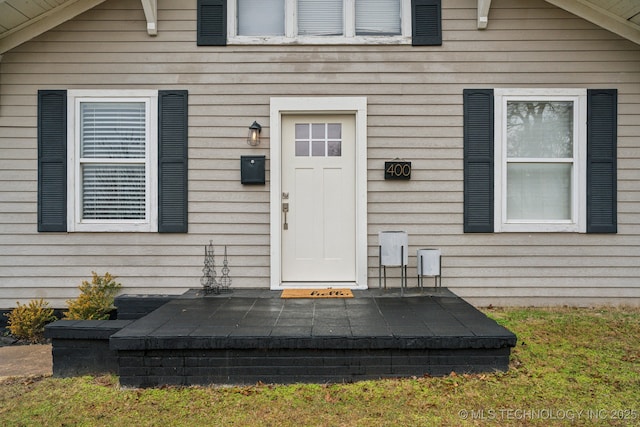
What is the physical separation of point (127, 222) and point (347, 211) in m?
2.36

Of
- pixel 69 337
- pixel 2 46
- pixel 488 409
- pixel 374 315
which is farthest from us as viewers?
pixel 2 46

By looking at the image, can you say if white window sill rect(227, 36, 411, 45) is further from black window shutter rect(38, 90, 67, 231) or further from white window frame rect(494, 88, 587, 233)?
black window shutter rect(38, 90, 67, 231)

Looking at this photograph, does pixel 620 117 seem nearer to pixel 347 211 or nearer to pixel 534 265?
pixel 534 265

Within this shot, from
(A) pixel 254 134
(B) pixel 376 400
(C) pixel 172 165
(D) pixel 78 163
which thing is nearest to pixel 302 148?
(A) pixel 254 134

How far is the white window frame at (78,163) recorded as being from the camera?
4766 mm

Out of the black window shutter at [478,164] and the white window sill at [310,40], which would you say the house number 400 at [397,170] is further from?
the white window sill at [310,40]

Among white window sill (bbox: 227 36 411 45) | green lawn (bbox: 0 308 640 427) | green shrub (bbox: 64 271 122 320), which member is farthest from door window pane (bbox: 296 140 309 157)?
green lawn (bbox: 0 308 640 427)

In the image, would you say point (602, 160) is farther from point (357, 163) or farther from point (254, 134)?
point (254, 134)

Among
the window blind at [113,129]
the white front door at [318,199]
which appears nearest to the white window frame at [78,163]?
the window blind at [113,129]

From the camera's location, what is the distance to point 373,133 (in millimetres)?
4816

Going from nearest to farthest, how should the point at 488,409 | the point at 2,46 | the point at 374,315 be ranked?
1. the point at 488,409
2. the point at 374,315
3. the point at 2,46

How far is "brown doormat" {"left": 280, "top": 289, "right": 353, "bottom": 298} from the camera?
441 cm

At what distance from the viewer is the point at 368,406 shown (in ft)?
9.16

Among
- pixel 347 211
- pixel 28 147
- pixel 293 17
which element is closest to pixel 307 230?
pixel 347 211
